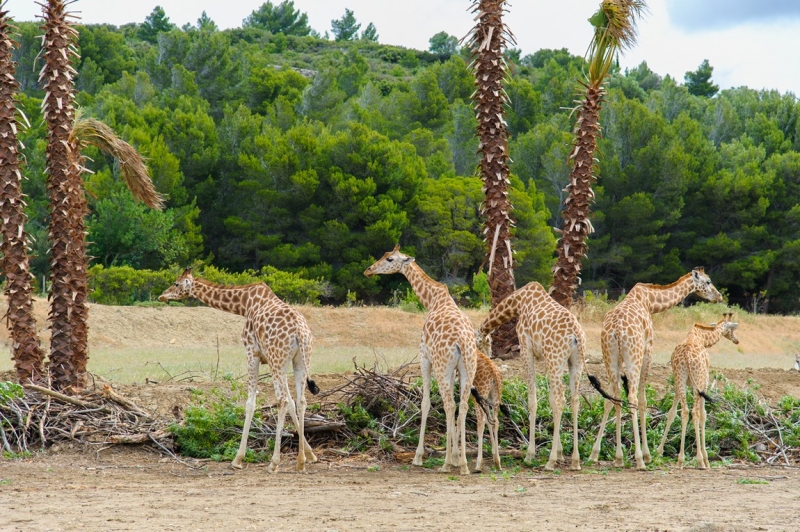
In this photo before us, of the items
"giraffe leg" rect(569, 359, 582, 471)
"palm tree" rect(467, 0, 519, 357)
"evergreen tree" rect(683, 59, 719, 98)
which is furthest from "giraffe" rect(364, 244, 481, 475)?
"evergreen tree" rect(683, 59, 719, 98)

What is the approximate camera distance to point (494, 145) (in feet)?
54.0

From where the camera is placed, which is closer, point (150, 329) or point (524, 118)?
point (150, 329)

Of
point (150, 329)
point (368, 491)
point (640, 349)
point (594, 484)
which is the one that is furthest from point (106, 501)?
point (150, 329)

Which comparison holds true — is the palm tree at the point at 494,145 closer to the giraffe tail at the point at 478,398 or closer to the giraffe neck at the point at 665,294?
the giraffe neck at the point at 665,294

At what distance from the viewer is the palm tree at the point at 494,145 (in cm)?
1622

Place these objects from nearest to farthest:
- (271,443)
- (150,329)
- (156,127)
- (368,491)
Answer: (368,491)
(271,443)
(150,329)
(156,127)

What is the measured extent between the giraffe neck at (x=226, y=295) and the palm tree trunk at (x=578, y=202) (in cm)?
676

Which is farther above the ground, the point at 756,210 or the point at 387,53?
the point at 387,53

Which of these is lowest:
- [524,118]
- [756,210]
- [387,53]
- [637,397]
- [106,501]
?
[106,501]

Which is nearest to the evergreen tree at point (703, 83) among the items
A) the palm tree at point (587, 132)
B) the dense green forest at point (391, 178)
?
the dense green forest at point (391, 178)

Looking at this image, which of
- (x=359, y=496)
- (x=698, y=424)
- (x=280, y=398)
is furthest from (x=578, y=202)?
(x=359, y=496)

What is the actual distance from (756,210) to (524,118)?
14548 millimetres

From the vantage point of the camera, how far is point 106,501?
329 inches

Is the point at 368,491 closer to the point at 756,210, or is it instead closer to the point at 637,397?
the point at 637,397
